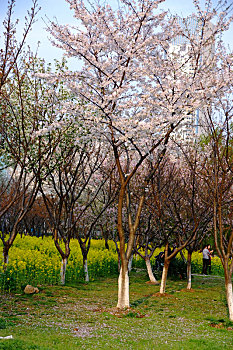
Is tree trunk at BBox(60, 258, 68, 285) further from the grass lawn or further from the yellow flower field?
the grass lawn

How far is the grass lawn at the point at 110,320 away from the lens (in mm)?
5738

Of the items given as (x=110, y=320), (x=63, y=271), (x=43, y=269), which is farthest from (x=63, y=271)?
(x=110, y=320)

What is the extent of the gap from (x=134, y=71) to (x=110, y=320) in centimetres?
588

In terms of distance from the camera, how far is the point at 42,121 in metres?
11.2

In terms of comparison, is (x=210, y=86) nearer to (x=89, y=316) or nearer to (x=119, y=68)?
(x=119, y=68)

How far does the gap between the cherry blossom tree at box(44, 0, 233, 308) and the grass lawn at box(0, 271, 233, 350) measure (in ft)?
3.92

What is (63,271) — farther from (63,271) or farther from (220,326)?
(220,326)

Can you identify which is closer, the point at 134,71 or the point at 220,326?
the point at 220,326

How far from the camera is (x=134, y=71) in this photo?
8.95 meters

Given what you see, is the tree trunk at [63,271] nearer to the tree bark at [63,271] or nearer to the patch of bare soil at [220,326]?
the tree bark at [63,271]

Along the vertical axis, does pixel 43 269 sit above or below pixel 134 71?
below

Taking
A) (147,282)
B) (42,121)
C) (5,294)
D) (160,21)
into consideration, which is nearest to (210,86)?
(160,21)

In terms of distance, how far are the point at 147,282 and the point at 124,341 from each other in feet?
30.0

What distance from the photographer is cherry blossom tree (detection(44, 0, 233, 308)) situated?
839 centimetres
